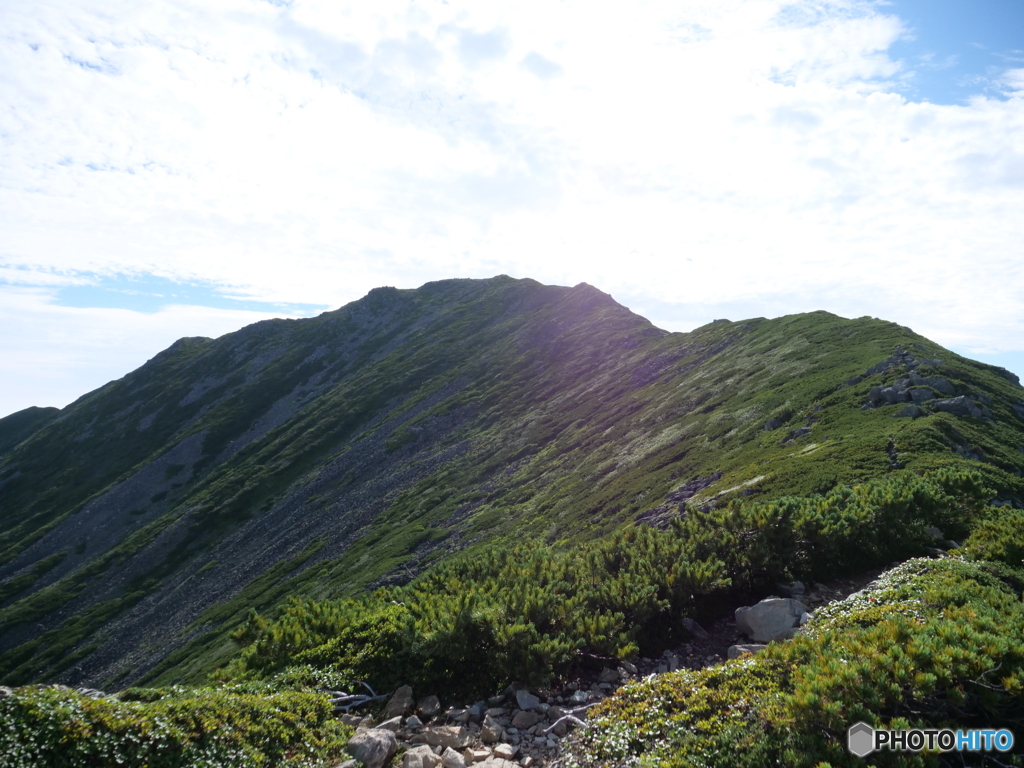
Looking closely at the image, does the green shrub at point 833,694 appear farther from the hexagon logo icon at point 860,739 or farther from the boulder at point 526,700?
the boulder at point 526,700

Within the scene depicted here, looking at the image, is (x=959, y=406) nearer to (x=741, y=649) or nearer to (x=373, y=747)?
(x=741, y=649)

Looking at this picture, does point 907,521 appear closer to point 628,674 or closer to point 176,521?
point 628,674

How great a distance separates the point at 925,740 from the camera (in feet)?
24.2

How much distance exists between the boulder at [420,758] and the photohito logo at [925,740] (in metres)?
6.64

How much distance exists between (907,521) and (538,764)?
1350 cm

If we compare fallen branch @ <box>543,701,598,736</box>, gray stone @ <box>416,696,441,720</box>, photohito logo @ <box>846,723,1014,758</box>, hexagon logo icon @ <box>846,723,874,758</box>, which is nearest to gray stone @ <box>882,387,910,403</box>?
photohito logo @ <box>846,723,1014,758</box>

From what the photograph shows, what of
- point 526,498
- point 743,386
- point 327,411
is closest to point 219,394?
point 327,411

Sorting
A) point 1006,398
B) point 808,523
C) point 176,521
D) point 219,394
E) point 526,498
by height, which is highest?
point 219,394

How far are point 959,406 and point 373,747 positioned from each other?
3497 cm

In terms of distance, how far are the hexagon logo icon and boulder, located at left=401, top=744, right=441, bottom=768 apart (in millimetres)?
6637

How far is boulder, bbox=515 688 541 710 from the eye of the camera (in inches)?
449

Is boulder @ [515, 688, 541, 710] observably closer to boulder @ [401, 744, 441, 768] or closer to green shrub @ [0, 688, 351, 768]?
boulder @ [401, 744, 441, 768]

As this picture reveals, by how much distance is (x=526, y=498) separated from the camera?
60.8 m

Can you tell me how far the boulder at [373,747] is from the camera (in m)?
9.71
